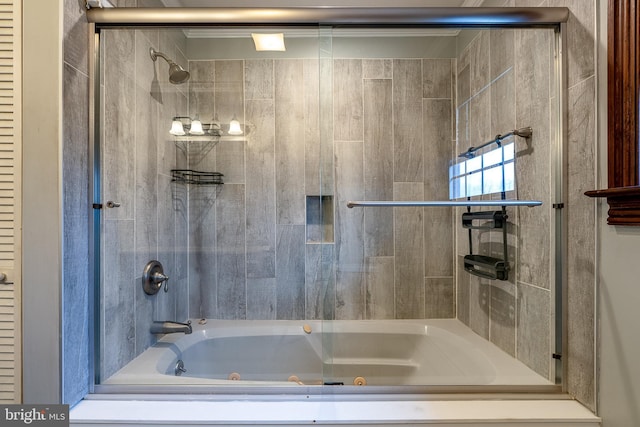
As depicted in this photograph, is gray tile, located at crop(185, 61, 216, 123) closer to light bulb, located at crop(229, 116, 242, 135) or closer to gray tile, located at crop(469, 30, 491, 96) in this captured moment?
light bulb, located at crop(229, 116, 242, 135)

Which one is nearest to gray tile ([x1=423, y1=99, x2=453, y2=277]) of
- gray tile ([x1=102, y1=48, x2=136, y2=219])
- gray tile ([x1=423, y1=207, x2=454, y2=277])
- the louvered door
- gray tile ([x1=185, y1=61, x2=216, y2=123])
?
gray tile ([x1=423, y1=207, x2=454, y2=277])

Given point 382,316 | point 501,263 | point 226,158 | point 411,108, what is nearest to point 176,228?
point 226,158

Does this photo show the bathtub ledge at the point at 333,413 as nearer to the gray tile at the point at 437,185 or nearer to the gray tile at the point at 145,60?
the gray tile at the point at 437,185

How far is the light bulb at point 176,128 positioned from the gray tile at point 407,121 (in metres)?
1.23

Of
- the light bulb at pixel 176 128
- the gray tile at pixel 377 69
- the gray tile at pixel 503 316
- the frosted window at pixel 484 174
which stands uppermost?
the gray tile at pixel 377 69

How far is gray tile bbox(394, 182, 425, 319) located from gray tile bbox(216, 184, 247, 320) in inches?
36.1

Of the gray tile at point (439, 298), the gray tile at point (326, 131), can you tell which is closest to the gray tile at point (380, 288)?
the gray tile at point (439, 298)

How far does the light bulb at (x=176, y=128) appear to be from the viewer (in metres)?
1.71

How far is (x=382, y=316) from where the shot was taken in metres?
1.78

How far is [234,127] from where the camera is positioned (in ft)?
6.04

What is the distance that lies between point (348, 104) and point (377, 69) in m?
0.26

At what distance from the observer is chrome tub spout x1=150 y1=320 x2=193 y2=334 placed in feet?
5.14

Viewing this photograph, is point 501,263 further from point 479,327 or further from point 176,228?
point 176,228

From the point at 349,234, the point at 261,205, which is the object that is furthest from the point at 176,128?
the point at 349,234
